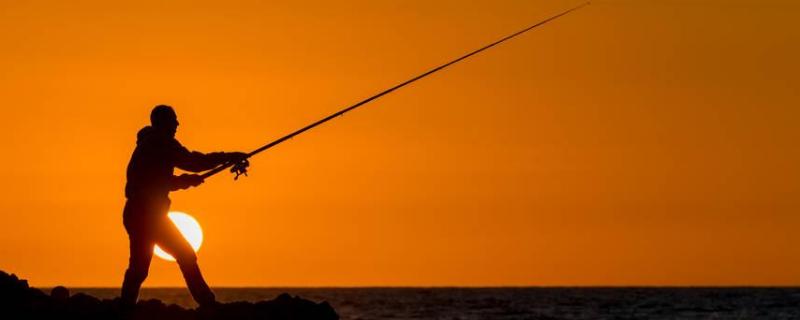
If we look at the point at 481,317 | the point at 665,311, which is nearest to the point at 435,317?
the point at 481,317

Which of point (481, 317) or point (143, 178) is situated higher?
point (481, 317)

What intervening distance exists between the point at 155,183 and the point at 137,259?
2.44 ft

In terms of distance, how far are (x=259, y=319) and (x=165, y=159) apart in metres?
2.03

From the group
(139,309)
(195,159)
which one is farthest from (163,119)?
(139,309)

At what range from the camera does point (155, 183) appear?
51.6 ft

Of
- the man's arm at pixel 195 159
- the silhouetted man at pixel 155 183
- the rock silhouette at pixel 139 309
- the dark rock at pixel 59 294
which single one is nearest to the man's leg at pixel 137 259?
the silhouetted man at pixel 155 183

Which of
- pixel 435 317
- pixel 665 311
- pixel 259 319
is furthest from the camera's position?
pixel 665 311

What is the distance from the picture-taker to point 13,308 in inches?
667

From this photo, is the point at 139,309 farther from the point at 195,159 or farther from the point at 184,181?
the point at 195,159

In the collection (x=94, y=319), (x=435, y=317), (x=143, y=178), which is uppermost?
(x=435, y=317)

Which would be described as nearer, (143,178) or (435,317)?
(143,178)

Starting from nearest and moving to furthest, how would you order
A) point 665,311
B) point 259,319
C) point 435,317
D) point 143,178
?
point 143,178 → point 259,319 → point 435,317 → point 665,311

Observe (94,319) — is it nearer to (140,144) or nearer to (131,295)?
(131,295)

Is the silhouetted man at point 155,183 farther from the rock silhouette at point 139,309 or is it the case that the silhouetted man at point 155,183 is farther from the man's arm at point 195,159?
the rock silhouette at point 139,309
